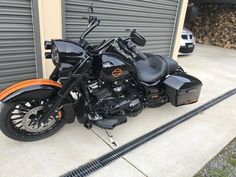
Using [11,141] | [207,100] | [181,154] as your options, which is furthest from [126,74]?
[207,100]

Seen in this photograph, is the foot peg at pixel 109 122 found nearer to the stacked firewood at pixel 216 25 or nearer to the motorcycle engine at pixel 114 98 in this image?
the motorcycle engine at pixel 114 98

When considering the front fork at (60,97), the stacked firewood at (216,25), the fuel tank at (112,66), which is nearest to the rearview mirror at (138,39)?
the fuel tank at (112,66)

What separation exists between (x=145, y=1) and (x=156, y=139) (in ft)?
9.29

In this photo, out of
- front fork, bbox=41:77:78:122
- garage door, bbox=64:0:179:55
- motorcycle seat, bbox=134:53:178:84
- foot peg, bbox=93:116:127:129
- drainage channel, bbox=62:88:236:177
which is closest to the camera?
drainage channel, bbox=62:88:236:177

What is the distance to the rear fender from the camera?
1879mm

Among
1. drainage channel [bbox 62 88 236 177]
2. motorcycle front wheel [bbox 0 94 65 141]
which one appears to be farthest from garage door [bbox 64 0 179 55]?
drainage channel [bbox 62 88 236 177]

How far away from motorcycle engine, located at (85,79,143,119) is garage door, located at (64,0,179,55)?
4.61ft

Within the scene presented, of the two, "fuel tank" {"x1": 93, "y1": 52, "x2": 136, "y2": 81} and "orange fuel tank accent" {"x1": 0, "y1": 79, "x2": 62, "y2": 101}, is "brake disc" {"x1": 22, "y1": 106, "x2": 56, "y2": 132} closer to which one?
"orange fuel tank accent" {"x1": 0, "y1": 79, "x2": 62, "y2": 101}

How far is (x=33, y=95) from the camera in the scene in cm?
195

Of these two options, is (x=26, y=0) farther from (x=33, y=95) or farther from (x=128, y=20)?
(x=128, y=20)

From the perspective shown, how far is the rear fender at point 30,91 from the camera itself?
6.16 ft

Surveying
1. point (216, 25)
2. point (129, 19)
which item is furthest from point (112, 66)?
point (216, 25)

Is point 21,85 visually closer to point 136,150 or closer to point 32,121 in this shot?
point 32,121

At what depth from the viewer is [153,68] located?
8.87 feet
